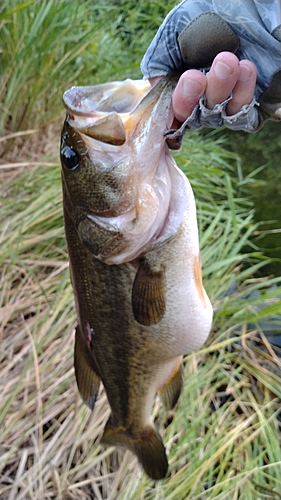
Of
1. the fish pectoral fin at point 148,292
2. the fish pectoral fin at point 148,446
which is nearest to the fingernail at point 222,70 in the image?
the fish pectoral fin at point 148,292

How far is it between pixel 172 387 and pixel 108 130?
34.0 inches

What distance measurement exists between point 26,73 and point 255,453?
7.95 ft

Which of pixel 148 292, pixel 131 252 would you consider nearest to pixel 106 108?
pixel 131 252

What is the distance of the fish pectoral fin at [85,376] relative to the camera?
1451 millimetres

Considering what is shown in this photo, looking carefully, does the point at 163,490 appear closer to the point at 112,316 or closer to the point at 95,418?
the point at 95,418

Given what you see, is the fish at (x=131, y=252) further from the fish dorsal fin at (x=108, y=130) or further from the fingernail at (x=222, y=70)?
the fingernail at (x=222, y=70)

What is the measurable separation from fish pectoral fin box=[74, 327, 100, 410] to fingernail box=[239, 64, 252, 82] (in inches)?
34.2

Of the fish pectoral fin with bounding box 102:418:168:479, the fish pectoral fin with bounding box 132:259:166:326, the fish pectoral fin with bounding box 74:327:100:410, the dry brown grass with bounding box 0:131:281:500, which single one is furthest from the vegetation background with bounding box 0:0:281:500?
the fish pectoral fin with bounding box 132:259:166:326

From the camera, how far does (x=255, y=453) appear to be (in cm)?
222

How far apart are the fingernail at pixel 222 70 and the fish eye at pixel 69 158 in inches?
14.8

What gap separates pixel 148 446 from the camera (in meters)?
1.56

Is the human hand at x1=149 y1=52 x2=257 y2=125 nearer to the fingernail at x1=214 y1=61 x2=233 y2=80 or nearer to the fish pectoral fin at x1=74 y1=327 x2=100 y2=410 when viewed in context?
the fingernail at x1=214 y1=61 x2=233 y2=80

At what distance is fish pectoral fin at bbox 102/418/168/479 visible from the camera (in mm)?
1559

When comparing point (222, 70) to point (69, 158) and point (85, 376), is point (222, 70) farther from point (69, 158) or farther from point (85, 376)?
point (85, 376)
